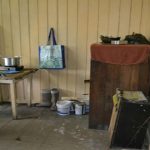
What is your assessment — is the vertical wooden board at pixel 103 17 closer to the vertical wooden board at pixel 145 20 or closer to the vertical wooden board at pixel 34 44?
the vertical wooden board at pixel 145 20

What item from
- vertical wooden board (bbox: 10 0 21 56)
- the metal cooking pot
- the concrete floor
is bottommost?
the concrete floor

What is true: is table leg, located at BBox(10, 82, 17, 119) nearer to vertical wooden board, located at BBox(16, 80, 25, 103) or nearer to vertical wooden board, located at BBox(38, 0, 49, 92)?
vertical wooden board, located at BBox(16, 80, 25, 103)

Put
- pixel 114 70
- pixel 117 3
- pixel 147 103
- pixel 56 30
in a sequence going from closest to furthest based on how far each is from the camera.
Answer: pixel 147 103, pixel 114 70, pixel 117 3, pixel 56 30

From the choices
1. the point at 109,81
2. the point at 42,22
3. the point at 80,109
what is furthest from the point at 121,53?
the point at 42,22

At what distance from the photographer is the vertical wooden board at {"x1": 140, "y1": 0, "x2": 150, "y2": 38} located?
3182 mm

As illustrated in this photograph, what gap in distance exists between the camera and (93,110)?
9.17ft

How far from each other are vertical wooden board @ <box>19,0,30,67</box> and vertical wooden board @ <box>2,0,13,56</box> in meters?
0.22

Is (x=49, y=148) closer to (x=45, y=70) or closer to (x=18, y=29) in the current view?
(x=45, y=70)

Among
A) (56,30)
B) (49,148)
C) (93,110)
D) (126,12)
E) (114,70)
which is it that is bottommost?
(49,148)

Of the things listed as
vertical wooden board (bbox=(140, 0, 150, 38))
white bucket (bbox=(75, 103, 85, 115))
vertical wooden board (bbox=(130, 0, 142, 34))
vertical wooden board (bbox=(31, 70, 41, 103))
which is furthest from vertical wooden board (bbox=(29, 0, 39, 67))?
vertical wooden board (bbox=(140, 0, 150, 38))

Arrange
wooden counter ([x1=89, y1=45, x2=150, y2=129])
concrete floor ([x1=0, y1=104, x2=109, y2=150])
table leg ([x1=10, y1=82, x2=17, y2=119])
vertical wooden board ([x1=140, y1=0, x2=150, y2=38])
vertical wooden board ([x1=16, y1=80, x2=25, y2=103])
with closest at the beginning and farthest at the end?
1. concrete floor ([x1=0, y1=104, x2=109, y2=150])
2. wooden counter ([x1=89, y1=45, x2=150, y2=129])
3. table leg ([x1=10, y1=82, x2=17, y2=119])
4. vertical wooden board ([x1=140, y1=0, x2=150, y2=38])
5. vertical wooden board ([x1=16, y1=80, x2=25, y2=103])

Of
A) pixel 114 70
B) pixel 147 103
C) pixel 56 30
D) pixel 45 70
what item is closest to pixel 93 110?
pixel 114 70

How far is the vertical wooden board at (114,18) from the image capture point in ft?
10.6

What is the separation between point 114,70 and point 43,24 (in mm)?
1542
